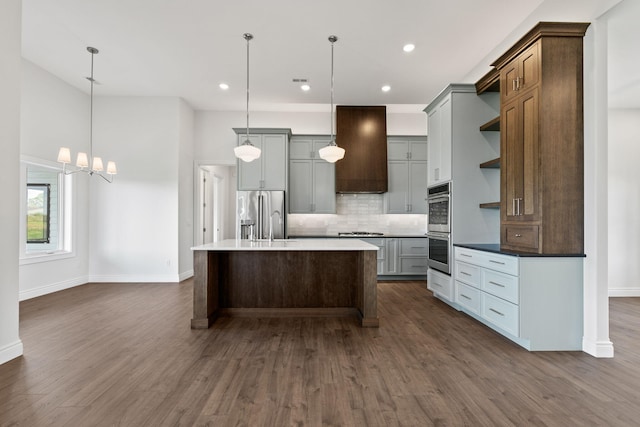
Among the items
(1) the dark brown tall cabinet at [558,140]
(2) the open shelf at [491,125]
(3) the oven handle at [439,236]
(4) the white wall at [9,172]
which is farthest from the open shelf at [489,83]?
(4) the white wall at [9,172]

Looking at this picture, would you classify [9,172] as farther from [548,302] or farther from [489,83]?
[489,83]

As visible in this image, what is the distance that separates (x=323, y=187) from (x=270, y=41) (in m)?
2.84

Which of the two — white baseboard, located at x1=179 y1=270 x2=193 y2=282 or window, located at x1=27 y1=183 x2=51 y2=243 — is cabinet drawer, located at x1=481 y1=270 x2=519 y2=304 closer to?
white baseboard, located at x1=179 y1=270 x2=193 y2=282

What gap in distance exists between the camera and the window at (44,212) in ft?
15.4

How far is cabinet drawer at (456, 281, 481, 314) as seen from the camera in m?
3.61

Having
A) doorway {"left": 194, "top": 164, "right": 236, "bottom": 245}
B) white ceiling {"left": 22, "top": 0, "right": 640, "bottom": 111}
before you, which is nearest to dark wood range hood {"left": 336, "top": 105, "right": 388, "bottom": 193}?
white ceiling {"left": 22, "top": 0, "right": 640, "bottom": 111}

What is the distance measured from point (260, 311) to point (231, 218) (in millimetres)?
5858

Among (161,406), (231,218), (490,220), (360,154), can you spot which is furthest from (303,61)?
(231,218)

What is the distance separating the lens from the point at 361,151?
20.4 ft

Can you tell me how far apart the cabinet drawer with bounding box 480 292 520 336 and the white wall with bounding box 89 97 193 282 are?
192 inches

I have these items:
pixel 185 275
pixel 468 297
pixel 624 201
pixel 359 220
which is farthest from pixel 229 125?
pixel 624 201

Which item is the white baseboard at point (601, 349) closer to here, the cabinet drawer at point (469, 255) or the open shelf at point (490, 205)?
the cabinet drawer at point (469, 255)

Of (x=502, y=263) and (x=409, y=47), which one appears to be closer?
(x=502, y=263)

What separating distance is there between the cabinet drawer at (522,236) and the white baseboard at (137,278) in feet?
16.8
